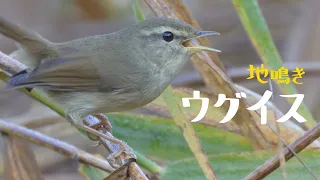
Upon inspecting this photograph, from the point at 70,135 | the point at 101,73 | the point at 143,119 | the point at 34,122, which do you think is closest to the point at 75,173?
the point at 70,135

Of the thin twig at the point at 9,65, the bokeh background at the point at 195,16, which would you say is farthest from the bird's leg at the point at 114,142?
the bokeh background at the point at 195,16

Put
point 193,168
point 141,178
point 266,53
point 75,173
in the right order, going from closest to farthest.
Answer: point 141,178, point 193,168, point 266,53, point 75,173

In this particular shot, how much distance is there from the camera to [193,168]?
2328mm

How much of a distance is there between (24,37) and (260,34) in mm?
872

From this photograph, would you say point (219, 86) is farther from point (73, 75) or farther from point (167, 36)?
point (73, 75)

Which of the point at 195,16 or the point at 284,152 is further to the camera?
the point at 195,16

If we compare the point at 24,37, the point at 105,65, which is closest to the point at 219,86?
the point at 105,65

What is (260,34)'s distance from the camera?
8.55 feet

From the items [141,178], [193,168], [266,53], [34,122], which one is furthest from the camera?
[34,122]

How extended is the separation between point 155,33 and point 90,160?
0.50m

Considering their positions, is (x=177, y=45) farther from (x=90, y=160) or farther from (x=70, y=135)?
(x=70, y=135)

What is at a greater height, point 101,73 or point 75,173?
point 75,173

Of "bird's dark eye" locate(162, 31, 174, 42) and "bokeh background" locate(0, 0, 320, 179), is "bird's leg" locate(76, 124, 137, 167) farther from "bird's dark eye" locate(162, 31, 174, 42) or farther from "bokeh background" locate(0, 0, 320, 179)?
"bokeh background" locate(0, 0, 320, 179)

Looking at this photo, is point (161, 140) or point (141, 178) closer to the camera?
point (141, 178)
